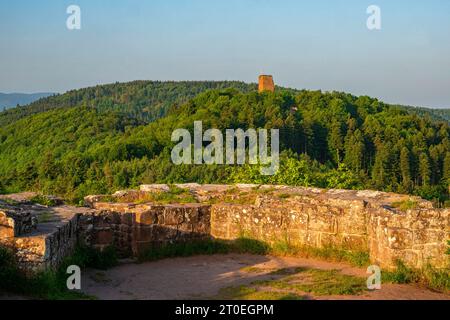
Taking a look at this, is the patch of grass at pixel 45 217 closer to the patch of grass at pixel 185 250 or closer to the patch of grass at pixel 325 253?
the patch of grass at pixel 185 250

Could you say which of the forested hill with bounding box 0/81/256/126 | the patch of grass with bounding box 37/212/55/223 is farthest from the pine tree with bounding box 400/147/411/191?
the forested hill with bounding box 0/81/256/126

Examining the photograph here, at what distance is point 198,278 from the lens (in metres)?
10.1

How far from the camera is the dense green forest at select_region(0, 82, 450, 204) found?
45156mm

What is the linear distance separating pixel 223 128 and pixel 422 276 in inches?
1908

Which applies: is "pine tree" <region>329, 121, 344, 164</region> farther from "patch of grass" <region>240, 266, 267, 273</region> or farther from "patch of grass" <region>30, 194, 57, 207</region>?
"patch of grass" <region>240, 266, 267, 273</region>

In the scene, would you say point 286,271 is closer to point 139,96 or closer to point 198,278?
point 198,278

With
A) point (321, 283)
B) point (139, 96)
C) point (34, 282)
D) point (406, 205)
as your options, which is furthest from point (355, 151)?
point (139, 96)

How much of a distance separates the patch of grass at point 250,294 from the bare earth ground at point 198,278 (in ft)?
0.45

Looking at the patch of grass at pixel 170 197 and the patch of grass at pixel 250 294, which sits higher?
the patch of grass at pixel 170 197

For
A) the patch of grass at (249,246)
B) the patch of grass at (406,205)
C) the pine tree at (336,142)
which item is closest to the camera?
the patch of grass at (406,205)

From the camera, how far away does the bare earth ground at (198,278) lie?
350 inches

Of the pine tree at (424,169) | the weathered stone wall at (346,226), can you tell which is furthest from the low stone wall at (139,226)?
the pine tree at (424,169)

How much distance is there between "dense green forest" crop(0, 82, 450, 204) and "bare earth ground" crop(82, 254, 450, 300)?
25.7 meters

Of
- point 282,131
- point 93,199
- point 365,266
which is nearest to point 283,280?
point 365,266
